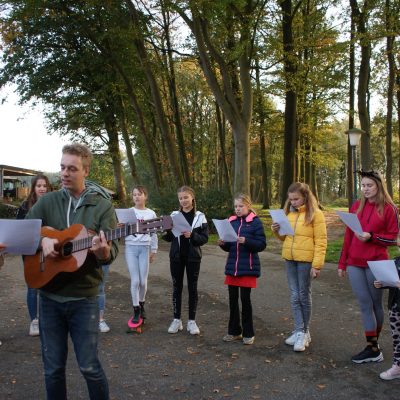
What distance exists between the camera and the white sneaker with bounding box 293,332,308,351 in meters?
5.38

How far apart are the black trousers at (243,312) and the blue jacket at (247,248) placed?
23cm

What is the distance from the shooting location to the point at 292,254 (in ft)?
18.3

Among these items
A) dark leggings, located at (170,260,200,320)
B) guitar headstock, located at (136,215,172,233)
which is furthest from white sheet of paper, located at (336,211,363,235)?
guitar headstock, located at (136,215,172,233)

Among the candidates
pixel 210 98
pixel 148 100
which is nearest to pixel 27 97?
pixel 148 100

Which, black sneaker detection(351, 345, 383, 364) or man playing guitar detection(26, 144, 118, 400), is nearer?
man playing guitar detection(26, 144, 118, 400)

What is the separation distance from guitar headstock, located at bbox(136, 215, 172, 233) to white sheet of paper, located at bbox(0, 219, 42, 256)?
2.35 ft

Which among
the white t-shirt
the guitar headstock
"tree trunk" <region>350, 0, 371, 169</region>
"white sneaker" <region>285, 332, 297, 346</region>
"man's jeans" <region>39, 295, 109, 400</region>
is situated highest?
"tree trunk" <region>350, 0, 371, 169</region>

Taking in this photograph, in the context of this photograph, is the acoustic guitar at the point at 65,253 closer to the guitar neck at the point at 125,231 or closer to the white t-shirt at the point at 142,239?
the guitar neck at the point at 125,231

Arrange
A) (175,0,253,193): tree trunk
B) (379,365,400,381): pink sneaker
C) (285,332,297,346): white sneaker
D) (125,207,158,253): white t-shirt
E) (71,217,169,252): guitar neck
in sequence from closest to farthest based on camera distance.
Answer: (71,217,169,252): guitar neck < (379,365,400,381): pink sneaker < (285,332,297,346): white sneaker < (125,207,158,253): white t-shirt < (175,0,253,193): tree trunk

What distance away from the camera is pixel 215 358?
205 inches

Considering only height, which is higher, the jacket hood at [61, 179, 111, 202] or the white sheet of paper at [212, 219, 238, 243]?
the jacket hood at [61, 179, 111, 202]

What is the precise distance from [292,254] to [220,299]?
2.97 m

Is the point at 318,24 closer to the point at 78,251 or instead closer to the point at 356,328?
the point at 356,328

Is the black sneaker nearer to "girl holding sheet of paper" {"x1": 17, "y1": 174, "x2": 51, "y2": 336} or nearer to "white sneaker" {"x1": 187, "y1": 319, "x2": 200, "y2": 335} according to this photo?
"white sneaker" {"x1": 187, "y1": 319, "x2": 200, "y2": 335}
